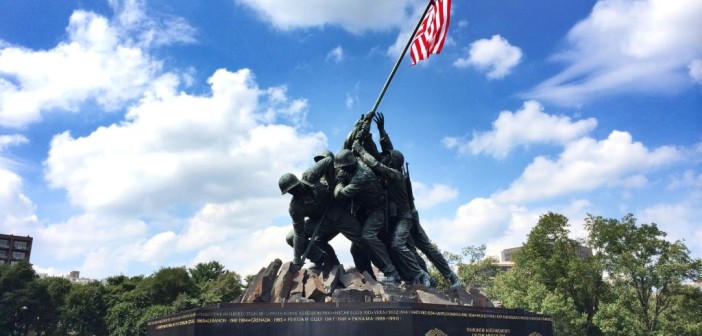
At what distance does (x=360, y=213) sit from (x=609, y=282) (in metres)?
27.9

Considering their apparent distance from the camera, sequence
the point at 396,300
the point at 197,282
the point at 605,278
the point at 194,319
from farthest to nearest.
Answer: the point at 197,282
the point at 605,278
the point at 396,300
the point at 194,319

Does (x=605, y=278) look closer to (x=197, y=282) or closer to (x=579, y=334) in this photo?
(x=579, y=334)

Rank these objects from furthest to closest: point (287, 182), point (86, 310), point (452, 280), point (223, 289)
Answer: point (86, 310), point (223, 289), point (452, 280), point (287, 182)

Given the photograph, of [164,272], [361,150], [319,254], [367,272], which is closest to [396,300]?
[367,272]

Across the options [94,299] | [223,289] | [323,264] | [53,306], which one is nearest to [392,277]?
[323,264]

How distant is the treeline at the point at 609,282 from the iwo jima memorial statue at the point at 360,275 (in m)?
20.9

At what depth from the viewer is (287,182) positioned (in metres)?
13.1

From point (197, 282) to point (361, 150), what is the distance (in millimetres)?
40814

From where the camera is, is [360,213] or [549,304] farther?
[549,304]

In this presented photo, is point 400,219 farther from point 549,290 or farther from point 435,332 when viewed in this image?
point 549,290

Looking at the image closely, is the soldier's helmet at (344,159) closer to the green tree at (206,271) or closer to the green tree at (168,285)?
the green tree at (168,285)

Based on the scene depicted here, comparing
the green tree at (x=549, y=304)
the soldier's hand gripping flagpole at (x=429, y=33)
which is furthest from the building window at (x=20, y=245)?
the soldier's hand gripping flagpole at (x=429, y=33)

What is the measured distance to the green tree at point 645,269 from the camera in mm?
31734

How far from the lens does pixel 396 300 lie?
12.1 m
